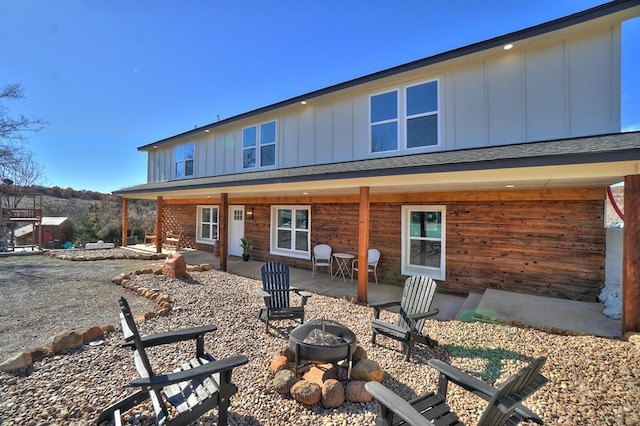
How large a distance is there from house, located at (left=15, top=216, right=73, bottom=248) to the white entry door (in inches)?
433

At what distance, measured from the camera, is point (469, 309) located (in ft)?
17.9

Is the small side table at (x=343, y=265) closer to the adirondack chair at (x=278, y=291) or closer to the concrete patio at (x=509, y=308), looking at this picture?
the concrete patio at (x=509, y=308)

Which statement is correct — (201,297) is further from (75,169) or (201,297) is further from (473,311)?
(75,169)

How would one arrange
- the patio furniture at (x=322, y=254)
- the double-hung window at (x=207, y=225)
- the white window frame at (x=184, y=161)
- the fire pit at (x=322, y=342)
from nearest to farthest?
1. the fire pit at (x=322, y=342)
2. the patio furniture at (x=322, y=254)
3. the white window frame at (x=184, y=161)
4. the double-hung window at (x=207, y=225)

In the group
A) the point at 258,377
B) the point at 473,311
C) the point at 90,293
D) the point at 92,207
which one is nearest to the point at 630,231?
the point at 473,311

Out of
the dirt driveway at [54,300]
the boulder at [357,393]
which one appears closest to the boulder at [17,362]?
the dirt driveway at [54,300]

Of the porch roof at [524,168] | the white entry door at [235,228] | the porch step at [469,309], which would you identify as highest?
the porch roof at [524,168]

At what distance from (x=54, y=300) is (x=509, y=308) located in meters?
8.83

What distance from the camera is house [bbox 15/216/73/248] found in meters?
15.8

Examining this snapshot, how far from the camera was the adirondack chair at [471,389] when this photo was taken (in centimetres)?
166

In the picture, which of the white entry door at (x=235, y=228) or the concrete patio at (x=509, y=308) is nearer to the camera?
the concrete patio at (x=509, y=308)

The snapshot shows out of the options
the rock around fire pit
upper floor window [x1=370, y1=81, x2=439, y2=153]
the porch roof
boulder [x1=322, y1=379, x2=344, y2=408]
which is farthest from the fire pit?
upper floor window [x1=370, y1=81, x2=439, y2=153]

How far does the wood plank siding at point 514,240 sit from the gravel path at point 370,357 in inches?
96.2

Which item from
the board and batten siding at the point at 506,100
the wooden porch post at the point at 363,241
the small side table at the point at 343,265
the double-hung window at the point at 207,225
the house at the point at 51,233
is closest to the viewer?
the board and batten siding at the point at 506,100
